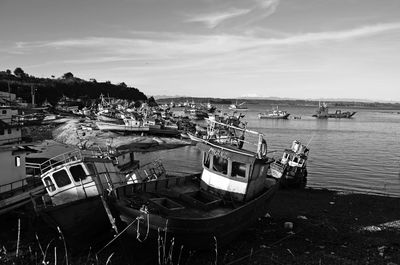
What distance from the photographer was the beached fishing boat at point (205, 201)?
13859 millimetres

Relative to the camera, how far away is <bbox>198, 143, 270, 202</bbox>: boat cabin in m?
18.0

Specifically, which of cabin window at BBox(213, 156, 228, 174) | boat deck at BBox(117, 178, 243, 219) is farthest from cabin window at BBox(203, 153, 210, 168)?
boat deck at BBox(117, 178, 243, 219)

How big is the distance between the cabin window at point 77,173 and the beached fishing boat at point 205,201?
2403 millimetres

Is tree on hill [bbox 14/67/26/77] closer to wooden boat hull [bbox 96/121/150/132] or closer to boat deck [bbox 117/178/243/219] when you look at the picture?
wooden boat hull [bbox 96/121/150/132]

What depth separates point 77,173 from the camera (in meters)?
17.7

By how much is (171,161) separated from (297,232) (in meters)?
29.7

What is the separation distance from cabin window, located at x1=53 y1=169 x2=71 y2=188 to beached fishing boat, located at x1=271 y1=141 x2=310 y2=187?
18100mm

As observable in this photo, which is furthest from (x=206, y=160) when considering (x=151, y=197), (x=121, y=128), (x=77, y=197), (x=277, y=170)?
(x=121, y=128)

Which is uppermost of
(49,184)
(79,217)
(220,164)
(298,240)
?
(220,164)

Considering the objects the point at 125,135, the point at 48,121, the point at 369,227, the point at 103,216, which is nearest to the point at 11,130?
the point at 103,216

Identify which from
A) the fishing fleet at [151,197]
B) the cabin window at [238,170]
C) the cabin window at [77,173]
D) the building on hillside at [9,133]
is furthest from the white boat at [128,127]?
the cabin window at [238,170]

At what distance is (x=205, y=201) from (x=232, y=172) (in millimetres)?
Answer: 1943

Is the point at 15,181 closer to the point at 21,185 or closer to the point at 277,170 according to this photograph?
the point at 21,185

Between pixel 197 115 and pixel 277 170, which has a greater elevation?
pixel 197 115
